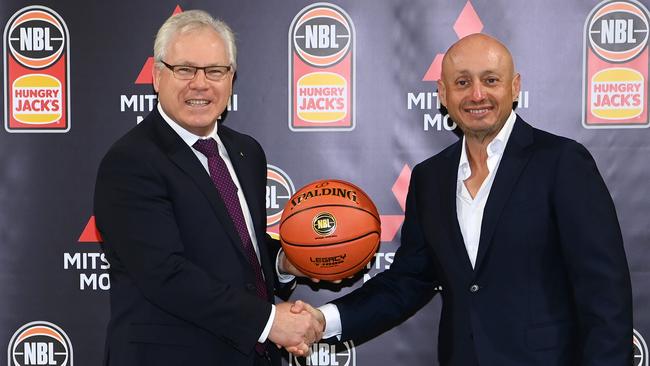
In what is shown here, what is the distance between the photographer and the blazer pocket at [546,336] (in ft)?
6.89

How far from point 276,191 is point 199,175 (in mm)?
987

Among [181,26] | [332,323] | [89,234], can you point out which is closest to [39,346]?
[89,234]

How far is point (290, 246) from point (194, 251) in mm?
405

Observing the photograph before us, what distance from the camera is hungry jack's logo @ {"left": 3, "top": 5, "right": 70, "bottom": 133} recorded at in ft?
10.6

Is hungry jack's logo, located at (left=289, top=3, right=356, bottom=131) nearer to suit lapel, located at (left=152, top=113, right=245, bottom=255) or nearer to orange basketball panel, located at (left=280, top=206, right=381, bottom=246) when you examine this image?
orange basketball panel, located at (left=280, top=206, right=381, bottom=246)

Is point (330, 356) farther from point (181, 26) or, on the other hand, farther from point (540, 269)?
point (181, 26)

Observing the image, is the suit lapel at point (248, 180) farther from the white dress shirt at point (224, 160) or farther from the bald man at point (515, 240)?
the bald man at point (515, 240)

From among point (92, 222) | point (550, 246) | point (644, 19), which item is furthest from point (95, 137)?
point (644, 19)

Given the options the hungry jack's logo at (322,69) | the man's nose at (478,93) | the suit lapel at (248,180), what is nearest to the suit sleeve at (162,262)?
the suit lapel at (248,180)

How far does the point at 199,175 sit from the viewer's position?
7.36ft

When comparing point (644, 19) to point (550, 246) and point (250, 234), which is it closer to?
point (550, 246)

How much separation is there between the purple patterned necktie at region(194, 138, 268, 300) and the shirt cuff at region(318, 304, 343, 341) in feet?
1.22

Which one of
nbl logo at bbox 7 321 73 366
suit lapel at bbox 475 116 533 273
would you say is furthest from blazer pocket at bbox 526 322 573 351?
nbl logo at bbox 7 321 73 366

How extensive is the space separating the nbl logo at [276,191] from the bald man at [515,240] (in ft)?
3.13
